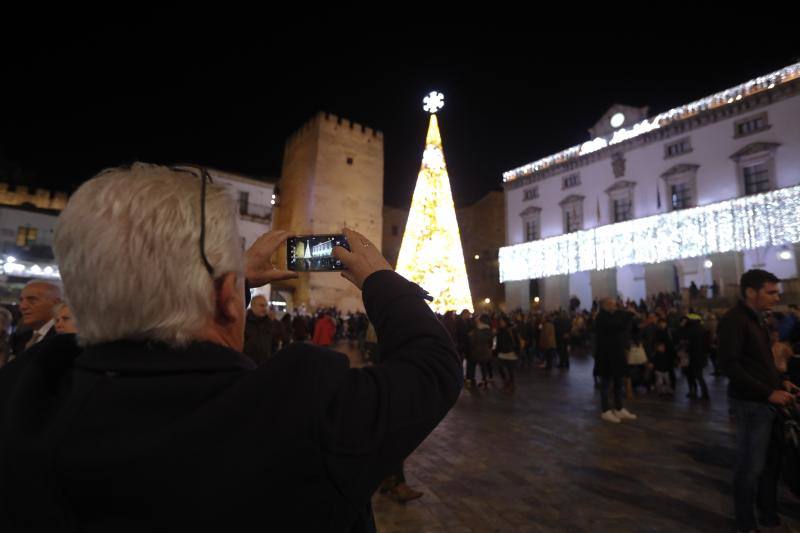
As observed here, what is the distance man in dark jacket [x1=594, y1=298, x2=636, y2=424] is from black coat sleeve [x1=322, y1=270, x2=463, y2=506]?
6.72 meters

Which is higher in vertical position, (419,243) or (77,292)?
(419,243)

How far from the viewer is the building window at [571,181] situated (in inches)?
1203

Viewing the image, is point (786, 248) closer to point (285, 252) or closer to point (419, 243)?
point (419, 243)

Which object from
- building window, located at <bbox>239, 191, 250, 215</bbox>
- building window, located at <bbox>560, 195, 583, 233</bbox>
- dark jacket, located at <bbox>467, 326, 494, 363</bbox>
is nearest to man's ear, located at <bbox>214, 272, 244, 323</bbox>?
dark jacket, located at <bbox>467, 326, 494, 363</bbox>

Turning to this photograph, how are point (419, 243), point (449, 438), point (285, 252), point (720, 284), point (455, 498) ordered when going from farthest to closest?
point (720, 284) → point (419, 243) → point (449, 438) → point (455, 498) → point (285, 252)

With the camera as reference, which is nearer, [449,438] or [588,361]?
[449,438]

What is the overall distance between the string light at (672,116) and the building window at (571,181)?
126cm

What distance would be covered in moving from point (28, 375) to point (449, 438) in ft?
18.8

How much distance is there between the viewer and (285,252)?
165cm

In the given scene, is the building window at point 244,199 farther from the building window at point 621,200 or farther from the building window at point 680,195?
the building window at point 680,195

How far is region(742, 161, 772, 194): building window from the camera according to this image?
2209cm

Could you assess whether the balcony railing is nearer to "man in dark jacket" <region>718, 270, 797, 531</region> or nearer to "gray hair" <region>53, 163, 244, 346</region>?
"man in dark jacket" <region>718, 270, 797, 531</region>

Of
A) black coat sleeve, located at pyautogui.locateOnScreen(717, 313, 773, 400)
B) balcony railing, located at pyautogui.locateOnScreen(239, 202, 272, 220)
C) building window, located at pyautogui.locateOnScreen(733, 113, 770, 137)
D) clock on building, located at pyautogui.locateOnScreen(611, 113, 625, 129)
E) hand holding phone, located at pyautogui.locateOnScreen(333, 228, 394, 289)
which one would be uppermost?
clock on building, located at pyautogui.locateOnScreen(611, 113, 625, 129)

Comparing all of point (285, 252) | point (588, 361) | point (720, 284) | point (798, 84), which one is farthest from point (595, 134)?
point (285, 252)
